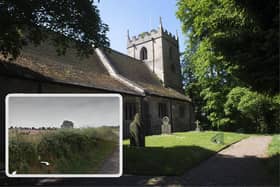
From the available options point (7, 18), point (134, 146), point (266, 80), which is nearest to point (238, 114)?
point (134, 146)

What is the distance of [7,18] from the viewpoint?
284 inches

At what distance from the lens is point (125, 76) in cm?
2633

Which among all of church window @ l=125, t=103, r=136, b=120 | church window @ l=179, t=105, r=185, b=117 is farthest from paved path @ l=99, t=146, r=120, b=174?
church window @ l=179, t=105, r=185, b=117

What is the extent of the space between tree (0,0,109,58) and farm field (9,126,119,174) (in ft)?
18.6

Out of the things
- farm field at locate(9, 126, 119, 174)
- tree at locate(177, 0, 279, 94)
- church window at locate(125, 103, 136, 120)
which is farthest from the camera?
church window at locate(125, 103, 136, 120)

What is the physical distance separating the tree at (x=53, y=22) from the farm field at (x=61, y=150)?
18.6ft

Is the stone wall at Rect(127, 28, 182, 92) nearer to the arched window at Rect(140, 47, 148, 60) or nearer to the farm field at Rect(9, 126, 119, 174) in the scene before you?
the arched window at Rect(140, 47, 148, 60)

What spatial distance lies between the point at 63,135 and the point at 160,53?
33262 millimetres

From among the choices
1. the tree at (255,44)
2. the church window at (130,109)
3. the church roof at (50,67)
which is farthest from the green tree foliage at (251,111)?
the tree at (255,44)

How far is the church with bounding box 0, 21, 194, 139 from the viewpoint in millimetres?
13688

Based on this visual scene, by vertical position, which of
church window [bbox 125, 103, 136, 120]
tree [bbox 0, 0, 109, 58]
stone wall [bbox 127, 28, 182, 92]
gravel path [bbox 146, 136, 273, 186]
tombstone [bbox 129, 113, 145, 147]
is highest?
stone wall [bbox 127, 28, 182, 92]

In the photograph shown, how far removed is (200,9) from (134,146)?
11026mm

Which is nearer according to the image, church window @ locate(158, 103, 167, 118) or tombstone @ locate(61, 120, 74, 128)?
tombstone @ locate(61, 120, 74, 128)

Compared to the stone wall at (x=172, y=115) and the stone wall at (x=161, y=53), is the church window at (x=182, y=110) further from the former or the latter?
the stone wall at (x=161, y=53)
